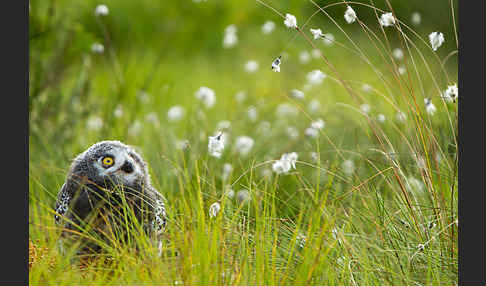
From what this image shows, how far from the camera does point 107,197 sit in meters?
2.98

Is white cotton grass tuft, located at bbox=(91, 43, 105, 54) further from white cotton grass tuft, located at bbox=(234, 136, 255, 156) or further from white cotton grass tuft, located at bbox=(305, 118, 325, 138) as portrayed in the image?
white cotton grass tuft, located at bbox=(305, 118, 325, 138)

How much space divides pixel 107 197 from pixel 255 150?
2000 millimetres

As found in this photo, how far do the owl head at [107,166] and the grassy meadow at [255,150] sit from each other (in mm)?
286

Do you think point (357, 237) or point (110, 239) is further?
point (357, 237)

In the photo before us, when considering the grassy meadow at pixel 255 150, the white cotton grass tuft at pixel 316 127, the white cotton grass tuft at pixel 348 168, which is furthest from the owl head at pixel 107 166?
the white cotton grass tuft at pixel 348 168

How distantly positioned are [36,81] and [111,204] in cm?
279

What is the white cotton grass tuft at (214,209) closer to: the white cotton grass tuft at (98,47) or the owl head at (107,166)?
the owl head at (107,166)

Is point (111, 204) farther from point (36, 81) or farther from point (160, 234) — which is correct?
point (36, 81)

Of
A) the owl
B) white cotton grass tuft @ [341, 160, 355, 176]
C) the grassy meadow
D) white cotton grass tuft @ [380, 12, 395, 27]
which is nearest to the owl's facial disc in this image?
the owl

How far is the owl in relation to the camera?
2936 millimetres

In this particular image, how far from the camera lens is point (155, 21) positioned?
389 inches

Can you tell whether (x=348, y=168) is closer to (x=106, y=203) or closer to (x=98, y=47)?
(x=106, y=203)

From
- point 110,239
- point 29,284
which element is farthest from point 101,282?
point 29,284

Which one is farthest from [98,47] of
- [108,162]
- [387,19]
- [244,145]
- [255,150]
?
[387,19]
